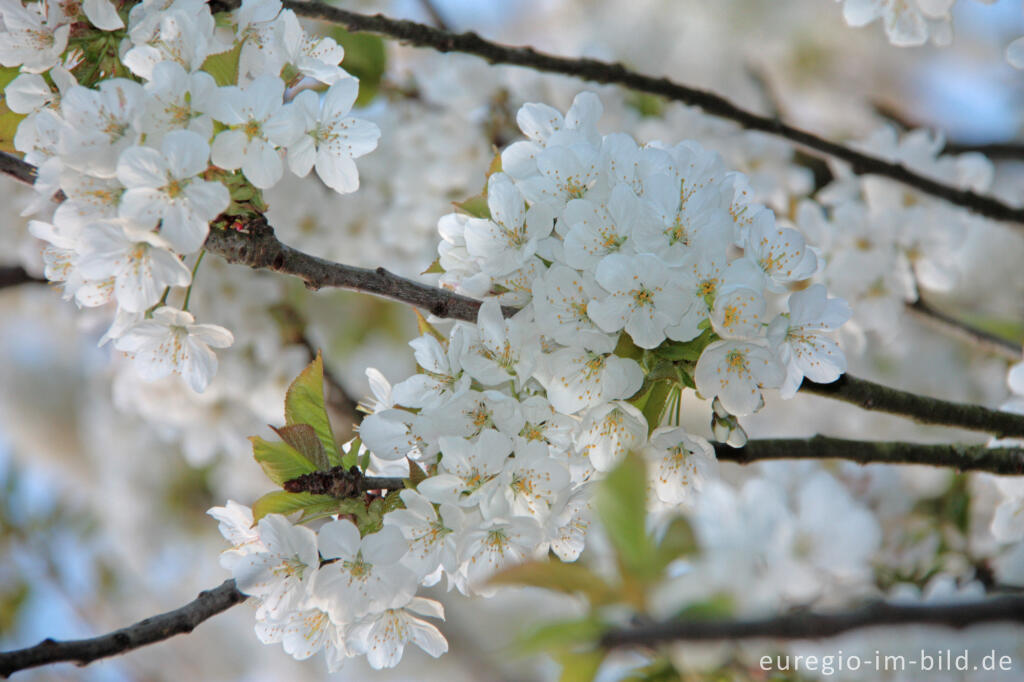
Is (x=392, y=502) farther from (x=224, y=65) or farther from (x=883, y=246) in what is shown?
(x=883, y=246)

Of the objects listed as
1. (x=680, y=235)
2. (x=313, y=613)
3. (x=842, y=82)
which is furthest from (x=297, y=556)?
(x=842, y=82)

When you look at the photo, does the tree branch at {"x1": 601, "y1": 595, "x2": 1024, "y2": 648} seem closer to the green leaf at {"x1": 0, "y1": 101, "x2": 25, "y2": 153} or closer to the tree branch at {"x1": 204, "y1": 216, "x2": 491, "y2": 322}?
the tree branch at {"x1": 204, "y1": 216, "x2": 491, "y2": 322}

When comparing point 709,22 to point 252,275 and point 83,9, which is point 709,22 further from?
point 83,9

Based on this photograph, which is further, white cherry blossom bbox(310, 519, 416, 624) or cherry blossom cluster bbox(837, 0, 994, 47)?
cherry blossom cluster bbox(837, 0, 994, 47)

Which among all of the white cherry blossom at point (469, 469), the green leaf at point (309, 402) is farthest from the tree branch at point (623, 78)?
the white cherry blossom at point (469, 469)

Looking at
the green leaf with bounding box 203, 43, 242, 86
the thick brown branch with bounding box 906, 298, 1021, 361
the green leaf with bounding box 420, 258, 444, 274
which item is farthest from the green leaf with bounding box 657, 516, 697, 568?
the thick brown branch with bounding box 906, 298, 1021, 361

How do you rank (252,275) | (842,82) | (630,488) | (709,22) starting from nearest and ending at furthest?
(630,488) < (252,275) < (842,82) < (709,22)

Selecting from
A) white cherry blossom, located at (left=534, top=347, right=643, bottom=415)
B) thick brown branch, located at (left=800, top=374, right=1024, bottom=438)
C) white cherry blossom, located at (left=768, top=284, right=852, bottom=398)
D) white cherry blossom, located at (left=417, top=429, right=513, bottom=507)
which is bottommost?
white cherry blossom, located at (left=417, top=429, right=513, bottom=507)
